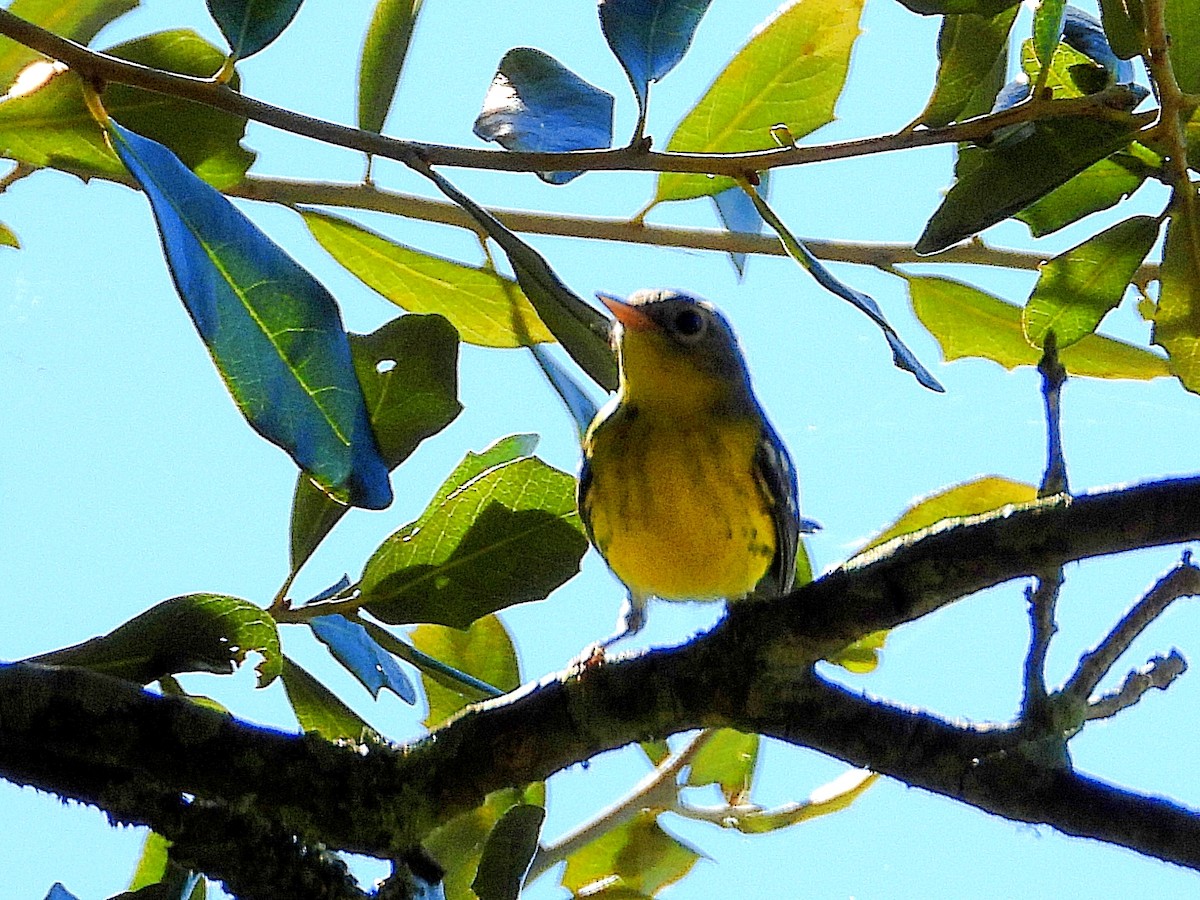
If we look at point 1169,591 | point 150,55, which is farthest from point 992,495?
point 150,55

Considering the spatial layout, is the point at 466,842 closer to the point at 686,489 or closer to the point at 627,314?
the point at 686,489

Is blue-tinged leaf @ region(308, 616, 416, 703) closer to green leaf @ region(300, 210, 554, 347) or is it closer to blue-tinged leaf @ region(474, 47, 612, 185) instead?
green leaf @ region(300, 210, 554, 347)

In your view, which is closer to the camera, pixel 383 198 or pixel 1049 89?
pixel 1049 89

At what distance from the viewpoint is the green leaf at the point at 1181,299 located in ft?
4.06

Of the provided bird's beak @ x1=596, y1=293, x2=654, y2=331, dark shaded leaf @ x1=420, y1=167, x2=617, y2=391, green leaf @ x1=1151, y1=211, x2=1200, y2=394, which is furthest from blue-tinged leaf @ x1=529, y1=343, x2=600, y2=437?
green leaf @ x1=1151, y1=211, x2=1200, y2=394

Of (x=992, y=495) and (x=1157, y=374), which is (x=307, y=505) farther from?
(x=1157, y=374)

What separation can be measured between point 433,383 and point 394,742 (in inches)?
13.3

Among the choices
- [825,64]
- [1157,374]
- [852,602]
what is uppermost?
[825,64]

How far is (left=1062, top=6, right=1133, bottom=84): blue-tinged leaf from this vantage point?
4.03ft

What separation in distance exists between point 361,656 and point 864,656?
2.13 ft

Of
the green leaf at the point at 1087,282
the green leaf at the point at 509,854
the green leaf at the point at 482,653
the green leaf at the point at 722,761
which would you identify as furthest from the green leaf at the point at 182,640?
the green leaf at the point at 1087,282

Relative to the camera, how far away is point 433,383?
127cm

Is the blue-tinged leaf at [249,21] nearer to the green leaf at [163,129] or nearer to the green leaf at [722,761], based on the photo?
the green leaf at [163,129]

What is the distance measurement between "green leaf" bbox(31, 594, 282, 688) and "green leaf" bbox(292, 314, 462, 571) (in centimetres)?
15
